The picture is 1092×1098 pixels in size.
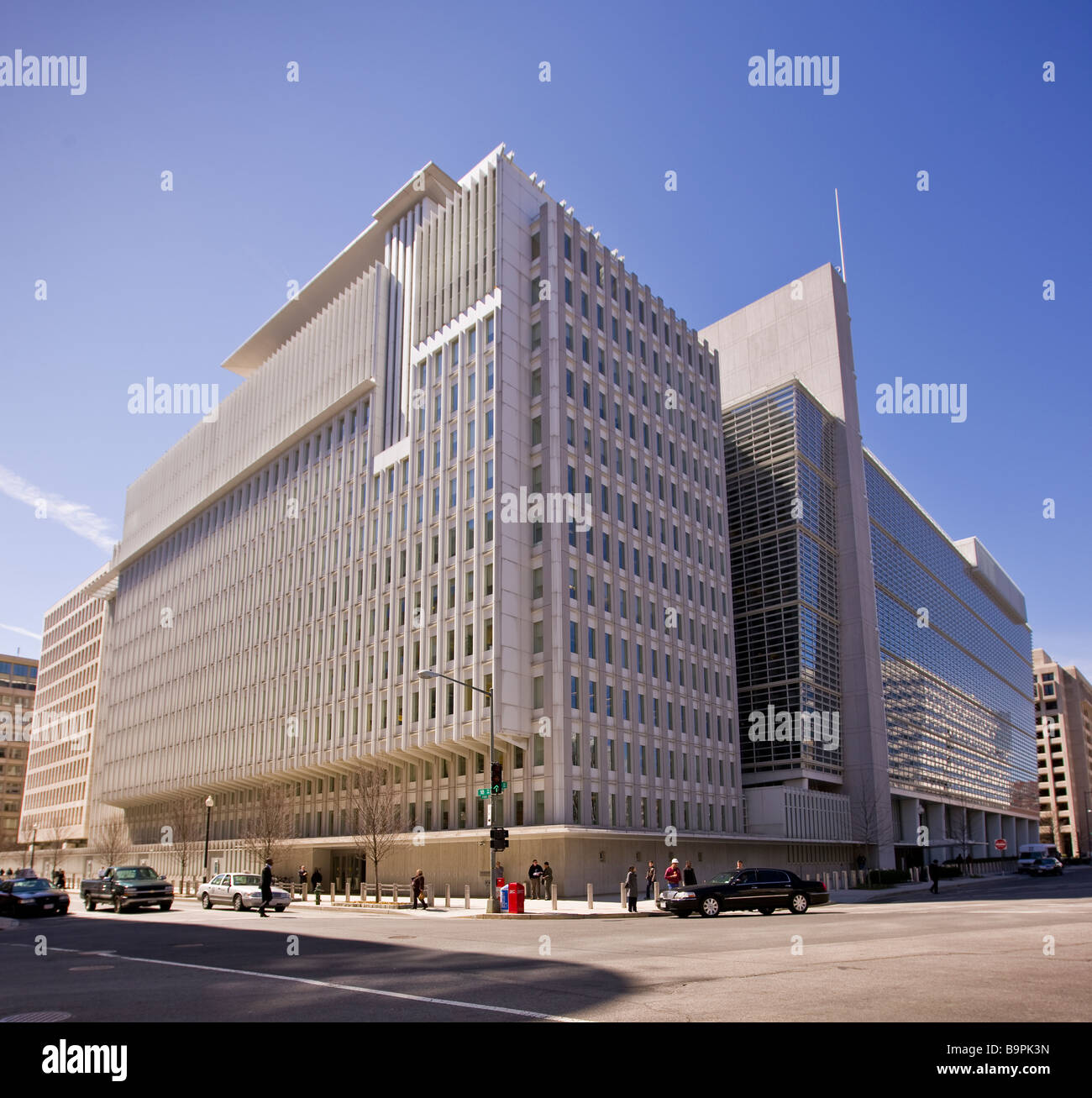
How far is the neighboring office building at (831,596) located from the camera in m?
69.4

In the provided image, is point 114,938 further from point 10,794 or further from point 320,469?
point 10,794

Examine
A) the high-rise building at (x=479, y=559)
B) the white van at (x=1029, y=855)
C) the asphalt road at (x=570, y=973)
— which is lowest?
the white van at (x=1029, y=855)

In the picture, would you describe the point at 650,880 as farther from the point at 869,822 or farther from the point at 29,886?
the point at 869,822

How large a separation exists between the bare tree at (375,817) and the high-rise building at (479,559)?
48.4 inches

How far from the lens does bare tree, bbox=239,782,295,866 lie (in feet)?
186

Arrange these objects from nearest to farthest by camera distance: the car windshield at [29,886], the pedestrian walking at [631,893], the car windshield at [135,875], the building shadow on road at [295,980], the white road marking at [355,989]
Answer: the white road marking at [355,989] < the building shadow on road at [295,980] < the pedestrian walking at [631,893] < the car windshield at [29,886] < the car windshield at [135,875]

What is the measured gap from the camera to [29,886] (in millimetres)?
34250

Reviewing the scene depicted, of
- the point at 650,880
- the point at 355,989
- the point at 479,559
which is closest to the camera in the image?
the point at 355,989

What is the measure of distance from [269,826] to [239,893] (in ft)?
61.6

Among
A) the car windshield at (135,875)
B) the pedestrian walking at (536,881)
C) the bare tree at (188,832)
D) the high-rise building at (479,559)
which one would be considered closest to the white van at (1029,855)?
the high-rise building at (479,559)

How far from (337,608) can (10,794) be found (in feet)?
375

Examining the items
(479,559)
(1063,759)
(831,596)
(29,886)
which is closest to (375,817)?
(479,559)

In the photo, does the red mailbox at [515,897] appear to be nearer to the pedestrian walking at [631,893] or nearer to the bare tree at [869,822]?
the pedestrian walking at [631,893]

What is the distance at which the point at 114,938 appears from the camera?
841 inches
